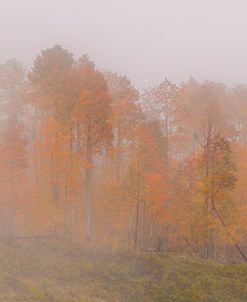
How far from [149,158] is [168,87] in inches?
352

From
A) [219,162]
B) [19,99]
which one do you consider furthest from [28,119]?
[219,162]

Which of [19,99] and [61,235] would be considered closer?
[61,235]

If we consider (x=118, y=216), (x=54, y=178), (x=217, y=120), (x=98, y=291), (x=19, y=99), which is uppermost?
(x=19, y=99)

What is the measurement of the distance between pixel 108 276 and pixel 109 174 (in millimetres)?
15651

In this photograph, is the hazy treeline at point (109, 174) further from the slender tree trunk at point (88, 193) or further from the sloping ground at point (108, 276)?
the sloping ground at point (108, 276)

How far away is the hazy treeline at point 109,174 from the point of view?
27.9 metres

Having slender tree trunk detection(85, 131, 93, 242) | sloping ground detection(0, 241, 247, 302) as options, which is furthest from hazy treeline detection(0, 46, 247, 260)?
sloping ground detection(0, 241, 247, 302)

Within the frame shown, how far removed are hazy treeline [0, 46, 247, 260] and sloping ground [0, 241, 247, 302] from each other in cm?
383

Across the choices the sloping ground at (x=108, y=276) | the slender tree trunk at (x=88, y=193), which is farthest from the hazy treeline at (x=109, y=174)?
the sloping ground at (x=108, y=276)

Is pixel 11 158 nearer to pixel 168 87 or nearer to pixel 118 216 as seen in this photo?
pixel 118 216

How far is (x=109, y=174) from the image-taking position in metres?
36.1

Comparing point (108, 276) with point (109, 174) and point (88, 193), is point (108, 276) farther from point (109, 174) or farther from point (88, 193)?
point (109, 174)

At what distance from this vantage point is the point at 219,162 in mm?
27594

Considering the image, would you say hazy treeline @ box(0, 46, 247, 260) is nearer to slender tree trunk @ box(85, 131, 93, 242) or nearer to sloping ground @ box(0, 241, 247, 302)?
slender tree trunk @ box(85, 131, 93, 242)
